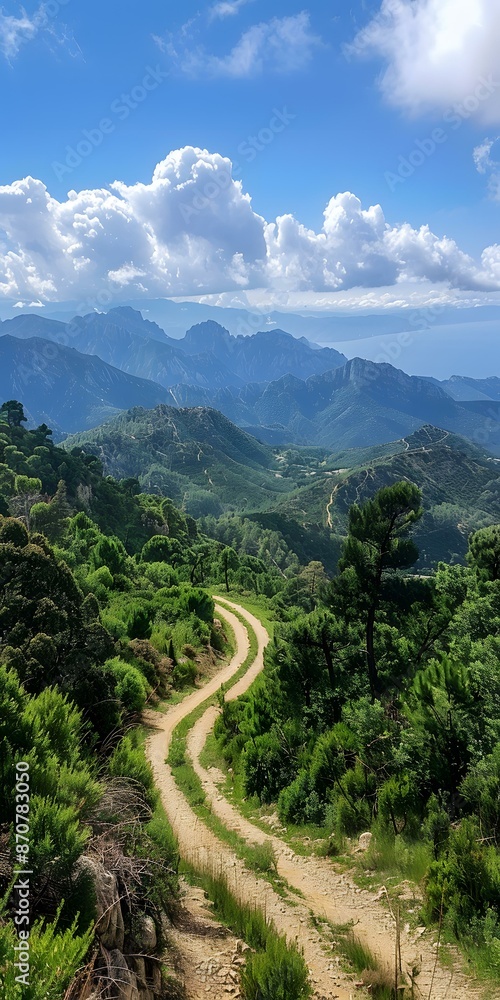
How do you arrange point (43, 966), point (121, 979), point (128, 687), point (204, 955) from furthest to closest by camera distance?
point (128, 687)
point (204, 955)
point (121, 979)
point (43, 966)

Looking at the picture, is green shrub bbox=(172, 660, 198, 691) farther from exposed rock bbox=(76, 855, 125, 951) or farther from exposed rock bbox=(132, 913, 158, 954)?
exposed rock bbox=(76, 855, 125, 951)

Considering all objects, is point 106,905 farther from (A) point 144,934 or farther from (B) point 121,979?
(A) point 144,934

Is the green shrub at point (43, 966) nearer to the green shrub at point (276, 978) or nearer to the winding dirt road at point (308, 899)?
the green shrub at point (276, 978)

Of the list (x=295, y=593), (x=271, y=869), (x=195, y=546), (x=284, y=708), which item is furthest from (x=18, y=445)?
(x=271, y=869)

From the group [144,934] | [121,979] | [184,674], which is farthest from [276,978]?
[184,674]

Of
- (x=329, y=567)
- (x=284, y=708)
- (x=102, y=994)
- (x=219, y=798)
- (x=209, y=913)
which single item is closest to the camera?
(x=102, y=994)

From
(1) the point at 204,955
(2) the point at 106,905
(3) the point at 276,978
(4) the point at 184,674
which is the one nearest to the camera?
(2) the point at 106,905

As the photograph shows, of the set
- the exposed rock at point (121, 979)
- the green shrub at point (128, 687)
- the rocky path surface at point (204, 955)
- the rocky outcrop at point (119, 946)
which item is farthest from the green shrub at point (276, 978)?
the green shrub at point (128, 687)

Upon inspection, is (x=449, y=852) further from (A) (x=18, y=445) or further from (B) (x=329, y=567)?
(B) (x=329, y=567)
